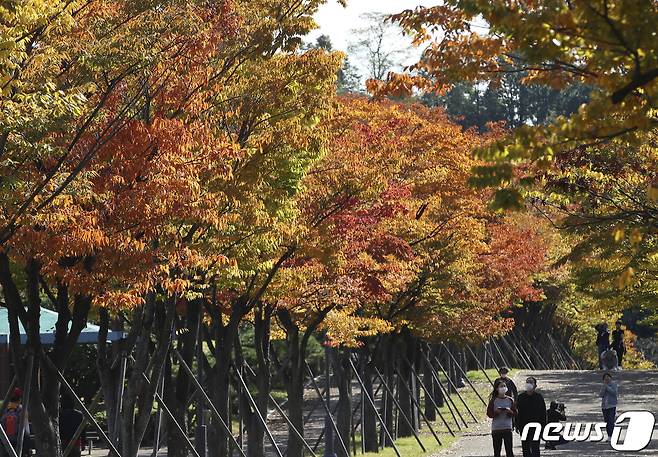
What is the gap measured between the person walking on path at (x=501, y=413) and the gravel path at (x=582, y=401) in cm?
477

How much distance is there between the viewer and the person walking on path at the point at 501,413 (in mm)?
19641

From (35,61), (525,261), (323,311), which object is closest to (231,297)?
(323,311)

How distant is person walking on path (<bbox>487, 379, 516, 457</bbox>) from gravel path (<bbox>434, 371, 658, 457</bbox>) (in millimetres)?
4768

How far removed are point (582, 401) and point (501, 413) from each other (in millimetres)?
19515

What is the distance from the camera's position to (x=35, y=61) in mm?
12328

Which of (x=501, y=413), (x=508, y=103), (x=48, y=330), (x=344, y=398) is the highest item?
(x=508, y=103)

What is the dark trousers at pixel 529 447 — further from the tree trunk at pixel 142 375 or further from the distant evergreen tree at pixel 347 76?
the distant evergreen tree at pixel 347 76

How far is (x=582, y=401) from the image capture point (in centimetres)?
3847

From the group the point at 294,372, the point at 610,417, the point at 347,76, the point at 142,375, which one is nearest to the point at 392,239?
the point at 294,372

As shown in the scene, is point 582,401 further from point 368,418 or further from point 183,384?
point 183,384

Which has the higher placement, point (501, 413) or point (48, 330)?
A: point (48, 330)

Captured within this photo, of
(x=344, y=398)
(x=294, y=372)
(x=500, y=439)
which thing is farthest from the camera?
(x=344, y=398)

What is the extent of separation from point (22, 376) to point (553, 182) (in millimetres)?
8237

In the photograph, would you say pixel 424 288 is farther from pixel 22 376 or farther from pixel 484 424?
pixel 22 376
